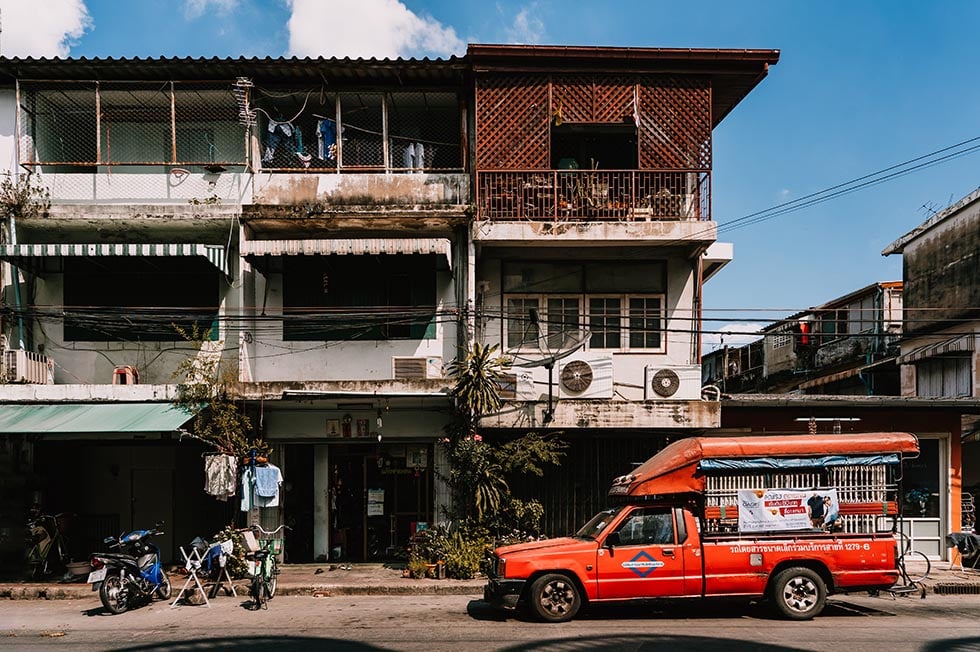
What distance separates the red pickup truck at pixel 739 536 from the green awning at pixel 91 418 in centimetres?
691

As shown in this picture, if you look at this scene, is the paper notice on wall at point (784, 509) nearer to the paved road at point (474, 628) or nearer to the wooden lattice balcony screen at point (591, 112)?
the paved road at point (474, 628)

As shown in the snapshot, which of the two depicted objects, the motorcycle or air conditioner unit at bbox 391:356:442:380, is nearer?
the motorcycle

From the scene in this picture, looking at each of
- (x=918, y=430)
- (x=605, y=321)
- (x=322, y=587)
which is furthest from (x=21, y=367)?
(x=918, y=430)

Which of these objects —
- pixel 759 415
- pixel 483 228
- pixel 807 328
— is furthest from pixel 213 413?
pixel 807 328

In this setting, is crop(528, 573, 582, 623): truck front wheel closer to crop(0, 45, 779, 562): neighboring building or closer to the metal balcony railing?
crop(0, 45, 779, 562): neighboring building

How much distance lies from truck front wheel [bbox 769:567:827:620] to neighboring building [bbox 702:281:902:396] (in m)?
12.2

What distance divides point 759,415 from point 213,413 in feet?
36.9

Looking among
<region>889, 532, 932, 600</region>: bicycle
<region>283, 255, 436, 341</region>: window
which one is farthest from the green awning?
<region>889, 532, 932, 600</region>: bicycle

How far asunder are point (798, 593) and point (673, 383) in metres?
5.44

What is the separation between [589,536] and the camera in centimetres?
1128

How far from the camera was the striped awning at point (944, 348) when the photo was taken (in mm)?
21941

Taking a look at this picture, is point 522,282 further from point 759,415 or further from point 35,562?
point 35,562

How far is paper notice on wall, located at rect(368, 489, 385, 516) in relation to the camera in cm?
1705

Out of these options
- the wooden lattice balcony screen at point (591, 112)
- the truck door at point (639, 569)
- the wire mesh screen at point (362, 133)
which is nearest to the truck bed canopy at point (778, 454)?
the truck door at point (639, 569)
